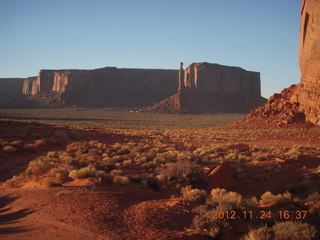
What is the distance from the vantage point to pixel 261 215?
655 centimetres

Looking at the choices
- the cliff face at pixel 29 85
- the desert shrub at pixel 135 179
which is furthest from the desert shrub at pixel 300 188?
the cliff face at pixel 29 85

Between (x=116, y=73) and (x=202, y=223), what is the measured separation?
152274mm

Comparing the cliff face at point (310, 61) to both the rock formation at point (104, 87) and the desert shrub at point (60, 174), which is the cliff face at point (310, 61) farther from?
the rock formation at point (104, 87)

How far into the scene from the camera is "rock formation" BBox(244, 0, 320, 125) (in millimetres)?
33406

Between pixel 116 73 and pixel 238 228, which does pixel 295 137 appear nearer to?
pixel 238 228

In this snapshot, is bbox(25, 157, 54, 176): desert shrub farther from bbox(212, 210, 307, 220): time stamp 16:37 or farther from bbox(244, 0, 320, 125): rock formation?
bbox(244, 0, 320, 125): rock formation

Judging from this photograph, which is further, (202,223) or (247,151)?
(247,151)

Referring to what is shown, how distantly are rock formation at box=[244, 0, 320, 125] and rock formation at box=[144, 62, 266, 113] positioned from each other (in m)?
73.6

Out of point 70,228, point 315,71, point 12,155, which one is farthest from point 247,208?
point 315,71

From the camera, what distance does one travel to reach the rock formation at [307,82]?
33.4m

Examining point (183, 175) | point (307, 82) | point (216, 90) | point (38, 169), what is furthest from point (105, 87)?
point (183, 175)

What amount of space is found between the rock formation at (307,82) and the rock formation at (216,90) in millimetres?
73571

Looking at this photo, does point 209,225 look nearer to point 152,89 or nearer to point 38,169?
point 38,169

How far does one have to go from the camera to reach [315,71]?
34.0 m
